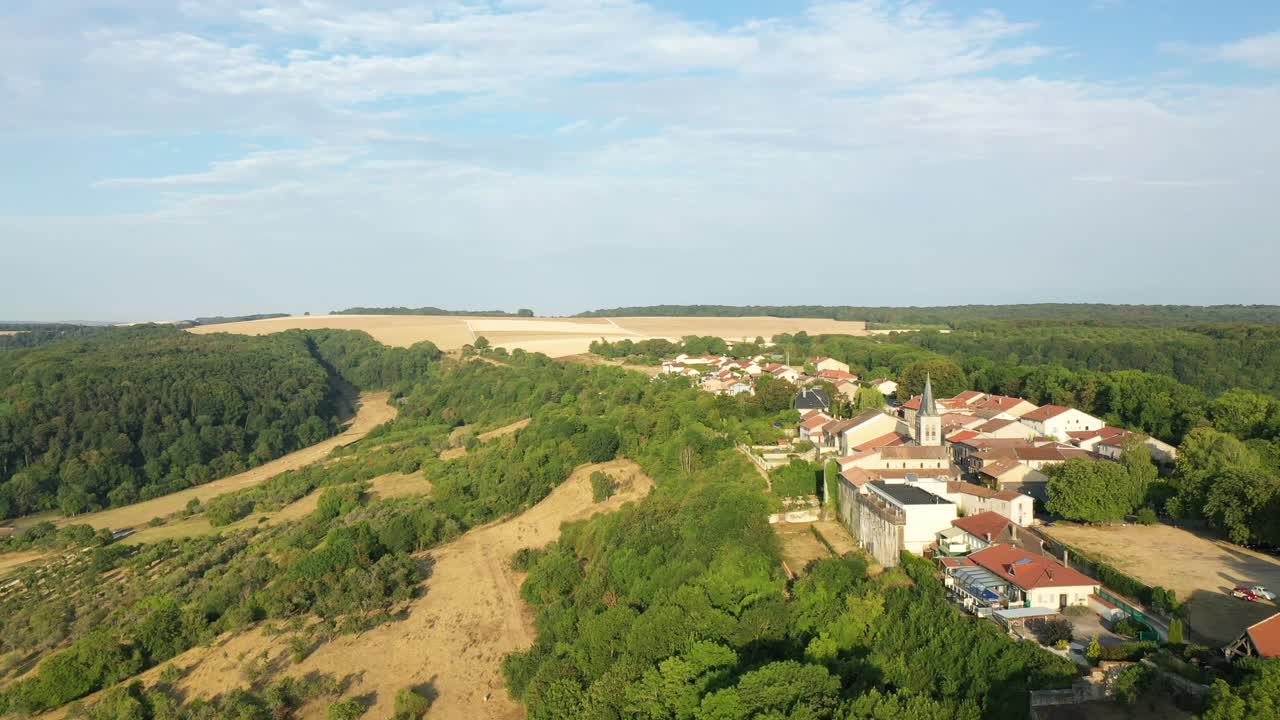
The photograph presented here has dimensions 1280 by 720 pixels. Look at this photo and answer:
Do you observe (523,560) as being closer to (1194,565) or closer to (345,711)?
(345,711)

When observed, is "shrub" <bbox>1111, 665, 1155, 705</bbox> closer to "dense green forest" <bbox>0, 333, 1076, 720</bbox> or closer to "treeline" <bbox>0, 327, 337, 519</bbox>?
"dense green forest" <bbox>0, 333, 1076, 720</bbox>

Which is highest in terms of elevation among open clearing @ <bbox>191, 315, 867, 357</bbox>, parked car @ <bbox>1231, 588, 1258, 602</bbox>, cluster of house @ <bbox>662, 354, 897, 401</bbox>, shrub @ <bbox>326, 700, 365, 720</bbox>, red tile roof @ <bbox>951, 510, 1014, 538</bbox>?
open clearing @ <bbox>191, 315, 867, 357</bbox>

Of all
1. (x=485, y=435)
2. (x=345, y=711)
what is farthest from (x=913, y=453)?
(x=485, y=435)

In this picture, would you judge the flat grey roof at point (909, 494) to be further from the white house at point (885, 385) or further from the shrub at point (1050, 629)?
the white house at point (885, 385)

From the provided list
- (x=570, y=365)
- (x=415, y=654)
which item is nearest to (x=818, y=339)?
(x=570, y=365)

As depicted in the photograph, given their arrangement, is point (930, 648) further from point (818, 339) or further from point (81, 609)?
point (818, 339)

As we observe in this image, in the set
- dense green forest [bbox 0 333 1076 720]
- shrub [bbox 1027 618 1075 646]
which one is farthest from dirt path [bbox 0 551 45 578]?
shrub [bbox 1027 618 1075 646]
